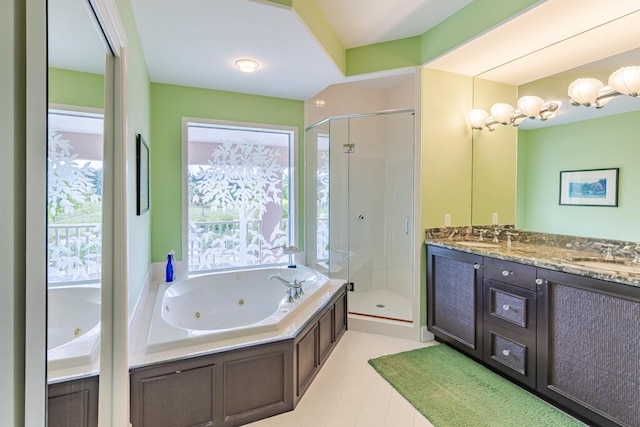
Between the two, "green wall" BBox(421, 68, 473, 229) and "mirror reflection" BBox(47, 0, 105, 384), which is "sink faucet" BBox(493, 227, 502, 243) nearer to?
"green wall" BBox(421, 68, 473, 229)

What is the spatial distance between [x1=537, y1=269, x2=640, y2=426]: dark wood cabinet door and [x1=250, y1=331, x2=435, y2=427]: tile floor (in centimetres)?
83

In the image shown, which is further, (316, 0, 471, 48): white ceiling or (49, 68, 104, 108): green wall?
(316, 0, 471, 48): white ceiling

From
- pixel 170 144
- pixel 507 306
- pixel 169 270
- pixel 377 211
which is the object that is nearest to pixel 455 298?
pixel 507 306

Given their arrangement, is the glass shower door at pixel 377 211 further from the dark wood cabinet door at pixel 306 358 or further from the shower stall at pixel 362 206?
the dark wood cabinet door at pixel 306 358

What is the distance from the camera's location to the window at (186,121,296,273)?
3.32 m

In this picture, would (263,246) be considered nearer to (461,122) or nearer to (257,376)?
(257,376)

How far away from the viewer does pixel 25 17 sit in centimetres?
62

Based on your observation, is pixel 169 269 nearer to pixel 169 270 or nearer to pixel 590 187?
pixel 169 270

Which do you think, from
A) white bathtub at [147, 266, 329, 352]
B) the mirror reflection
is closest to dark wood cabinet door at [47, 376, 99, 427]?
the mirror reflection

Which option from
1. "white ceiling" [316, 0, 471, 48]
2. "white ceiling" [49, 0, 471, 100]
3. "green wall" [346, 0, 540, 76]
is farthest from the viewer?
"white ceiling" [316, 0, 471, 48]

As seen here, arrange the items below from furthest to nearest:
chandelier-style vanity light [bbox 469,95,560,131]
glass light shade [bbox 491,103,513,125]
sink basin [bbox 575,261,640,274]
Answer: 1. glass light shade [bbox 491,103,513,125]
2. chandelier-style vanity light [bbox 469,95,560,131]
3. sink basin [bbox 575,261,640,274]

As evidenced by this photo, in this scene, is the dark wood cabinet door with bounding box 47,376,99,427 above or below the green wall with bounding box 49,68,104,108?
below

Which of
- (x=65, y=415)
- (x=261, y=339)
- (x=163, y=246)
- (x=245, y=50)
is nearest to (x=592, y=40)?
(x=245, y=50)

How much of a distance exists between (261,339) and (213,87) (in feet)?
8.38
